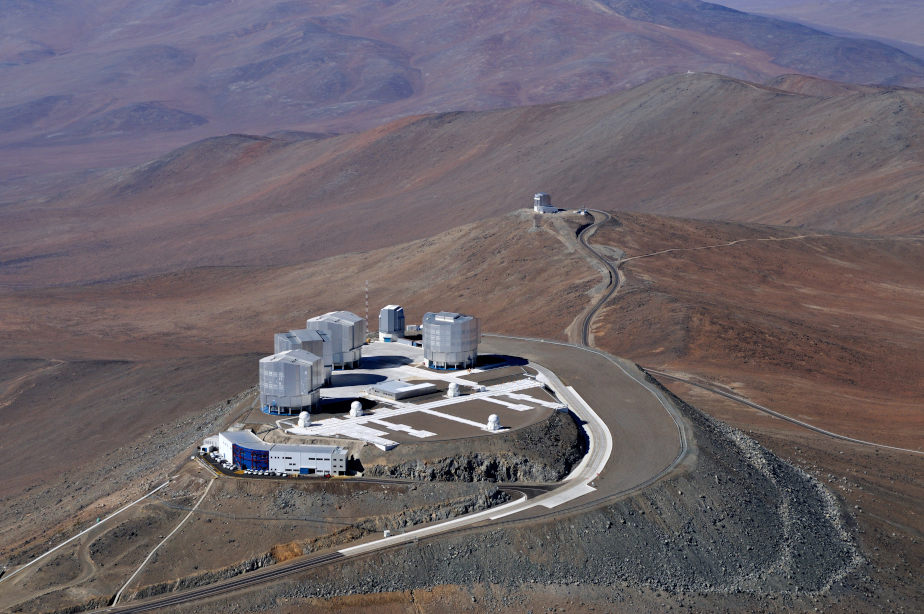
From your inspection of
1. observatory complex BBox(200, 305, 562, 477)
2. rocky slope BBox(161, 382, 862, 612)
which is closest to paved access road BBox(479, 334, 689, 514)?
rocky slope BBox(161, 382, 862, 612)

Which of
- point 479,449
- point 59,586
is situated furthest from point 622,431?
point 59,586

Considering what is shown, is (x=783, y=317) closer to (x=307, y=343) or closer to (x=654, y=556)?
(x=307, y=343)

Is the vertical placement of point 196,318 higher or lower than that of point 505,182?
lower

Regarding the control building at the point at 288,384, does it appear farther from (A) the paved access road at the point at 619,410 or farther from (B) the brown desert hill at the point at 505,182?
(B) the brown desert hill at the point at 505,182

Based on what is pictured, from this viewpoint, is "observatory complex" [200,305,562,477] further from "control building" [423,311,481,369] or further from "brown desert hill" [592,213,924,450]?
"brown desert hill" [592,213,924,450]

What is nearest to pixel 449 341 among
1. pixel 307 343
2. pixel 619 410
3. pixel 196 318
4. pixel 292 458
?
pixel 307 343
